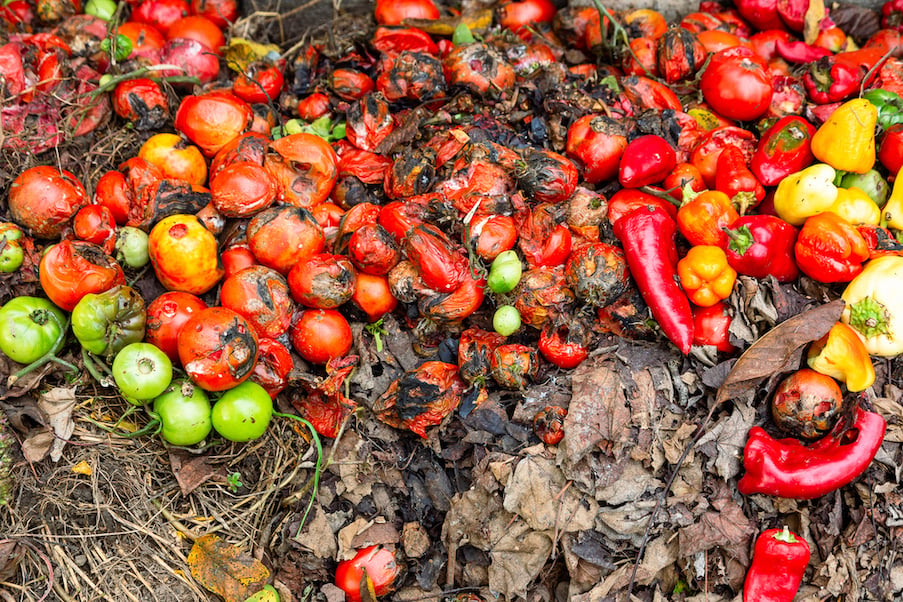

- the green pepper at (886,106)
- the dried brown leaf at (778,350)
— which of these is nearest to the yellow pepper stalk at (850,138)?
the green pepper at (886,106)

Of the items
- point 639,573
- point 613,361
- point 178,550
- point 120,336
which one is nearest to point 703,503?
point 639,573

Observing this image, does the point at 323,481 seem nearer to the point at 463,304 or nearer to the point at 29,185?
the point at 463,304

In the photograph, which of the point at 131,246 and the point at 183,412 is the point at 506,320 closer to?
the point at 183,412

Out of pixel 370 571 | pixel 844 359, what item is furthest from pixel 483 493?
pixel 844 359

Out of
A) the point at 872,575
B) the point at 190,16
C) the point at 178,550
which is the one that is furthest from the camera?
the point at 190,16

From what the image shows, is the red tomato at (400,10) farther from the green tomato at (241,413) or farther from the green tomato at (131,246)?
the green tomato at (241,413)

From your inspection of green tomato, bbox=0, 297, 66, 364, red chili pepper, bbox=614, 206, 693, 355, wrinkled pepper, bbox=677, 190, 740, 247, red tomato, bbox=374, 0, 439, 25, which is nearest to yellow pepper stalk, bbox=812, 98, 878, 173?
wrinkled pepper, bbox=677, 190, 740, 247
